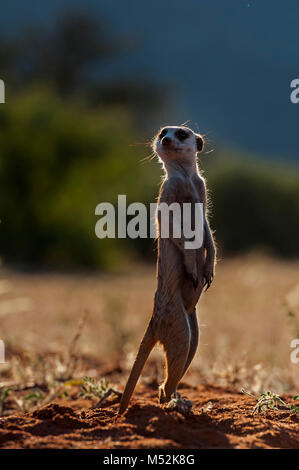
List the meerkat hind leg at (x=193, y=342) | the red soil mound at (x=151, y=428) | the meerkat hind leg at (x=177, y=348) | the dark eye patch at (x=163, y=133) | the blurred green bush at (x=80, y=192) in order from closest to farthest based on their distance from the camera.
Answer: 1. the red soil mound at (x=151, y=428)
2. the meerkat hind leg at (x=177, y=348)
3. the meerkat hind leg at (x=193, y=342)
4. the dark eye patch at (x=163, y=133)
5. the blurred green bush at (x=80, y=192)

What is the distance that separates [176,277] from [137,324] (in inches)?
167

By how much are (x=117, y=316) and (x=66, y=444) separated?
4.19 metres

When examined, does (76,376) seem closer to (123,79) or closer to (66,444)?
(66,444)

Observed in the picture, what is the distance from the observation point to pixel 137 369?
10.0 ft

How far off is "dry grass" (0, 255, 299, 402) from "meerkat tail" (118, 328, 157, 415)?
24.3 inches

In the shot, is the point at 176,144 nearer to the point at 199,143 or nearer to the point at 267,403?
the point at 199,143

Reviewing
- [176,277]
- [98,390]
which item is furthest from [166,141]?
[98,390]

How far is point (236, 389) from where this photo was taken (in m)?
3.93

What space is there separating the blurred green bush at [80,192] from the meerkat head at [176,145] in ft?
28.7

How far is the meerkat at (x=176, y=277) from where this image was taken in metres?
2.98

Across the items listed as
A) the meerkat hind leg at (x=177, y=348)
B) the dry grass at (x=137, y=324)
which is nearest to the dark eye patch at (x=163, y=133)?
the meerkat hind leg at (x=177, y=348)

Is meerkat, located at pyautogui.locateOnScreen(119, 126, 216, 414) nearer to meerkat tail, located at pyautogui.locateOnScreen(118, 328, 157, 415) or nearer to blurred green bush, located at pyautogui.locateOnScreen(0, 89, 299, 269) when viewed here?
meerkat tail, located at pyautogui.locateOnScreen(118, 328, 157, 415)

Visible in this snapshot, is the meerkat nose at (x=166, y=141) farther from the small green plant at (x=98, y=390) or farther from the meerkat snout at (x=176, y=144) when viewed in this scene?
the small green plant at (x=98, y=390)

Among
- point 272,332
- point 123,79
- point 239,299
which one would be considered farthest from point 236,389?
point 123,79
